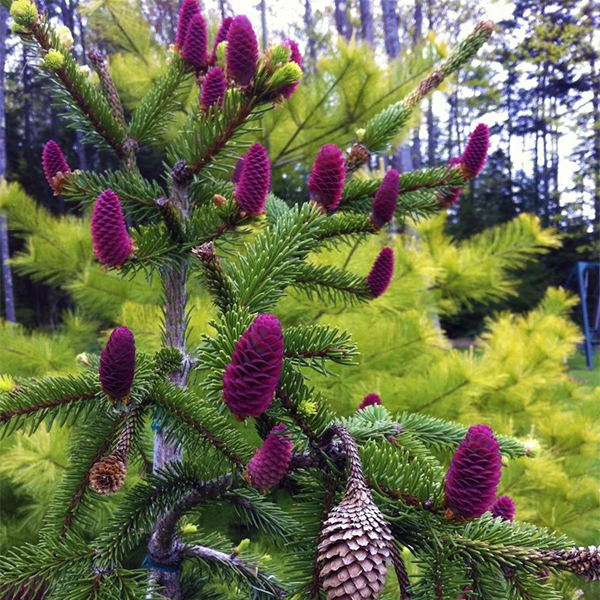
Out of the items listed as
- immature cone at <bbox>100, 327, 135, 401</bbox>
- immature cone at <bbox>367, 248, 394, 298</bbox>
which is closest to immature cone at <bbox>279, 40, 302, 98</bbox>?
immature cone at <bbox>367, 248, 394, 298</bbox>

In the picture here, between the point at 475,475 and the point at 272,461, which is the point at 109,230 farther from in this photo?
the point at 475,475

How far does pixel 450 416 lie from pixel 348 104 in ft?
4.06

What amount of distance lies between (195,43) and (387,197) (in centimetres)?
33

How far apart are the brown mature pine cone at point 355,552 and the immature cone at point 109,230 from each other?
0.31 m

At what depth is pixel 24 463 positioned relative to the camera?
50.3 inches

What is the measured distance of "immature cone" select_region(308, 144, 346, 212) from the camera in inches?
19.8

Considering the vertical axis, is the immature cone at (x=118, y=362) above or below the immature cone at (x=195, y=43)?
below

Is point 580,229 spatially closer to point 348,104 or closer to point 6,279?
point 348,104

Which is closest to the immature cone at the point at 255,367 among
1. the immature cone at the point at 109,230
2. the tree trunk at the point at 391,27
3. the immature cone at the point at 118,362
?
the immature cone at the point at 118,362

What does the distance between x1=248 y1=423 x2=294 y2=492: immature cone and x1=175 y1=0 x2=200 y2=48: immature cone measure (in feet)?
1.86

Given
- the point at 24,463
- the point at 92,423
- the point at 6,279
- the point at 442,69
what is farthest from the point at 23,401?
the point at 6,279

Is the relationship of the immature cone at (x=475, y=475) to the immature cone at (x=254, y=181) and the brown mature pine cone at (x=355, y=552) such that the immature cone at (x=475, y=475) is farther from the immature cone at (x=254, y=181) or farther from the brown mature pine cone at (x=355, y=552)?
the immature cone at (x=254, y=181)

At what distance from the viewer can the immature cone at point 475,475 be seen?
306 mm

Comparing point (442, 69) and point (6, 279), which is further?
point (6, 279)
